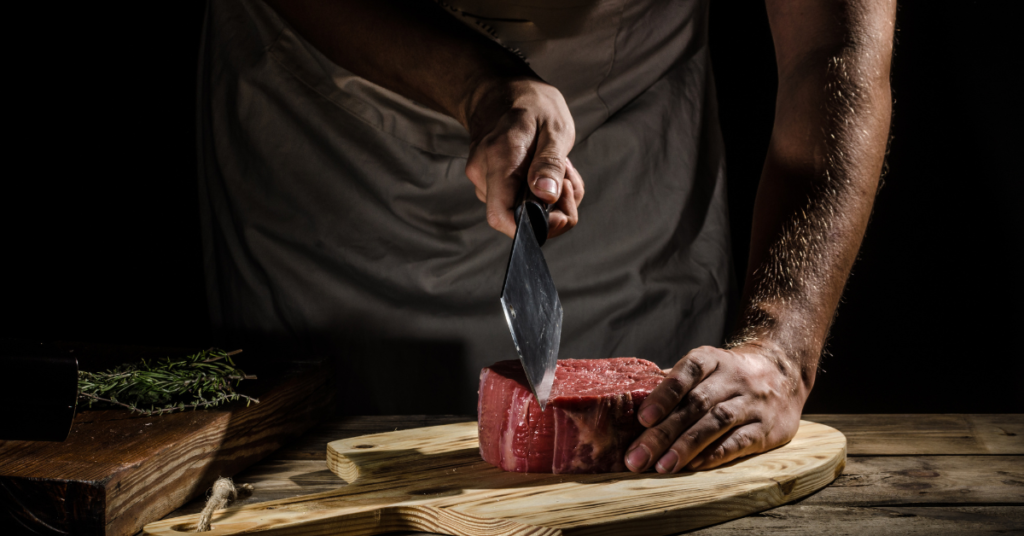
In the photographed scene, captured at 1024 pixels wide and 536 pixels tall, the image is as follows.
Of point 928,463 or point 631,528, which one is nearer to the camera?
point 631,528

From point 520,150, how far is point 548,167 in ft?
0.25

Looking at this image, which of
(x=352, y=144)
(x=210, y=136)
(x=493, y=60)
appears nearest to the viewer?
(x=493, y=60)

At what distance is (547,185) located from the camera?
4.68 ft

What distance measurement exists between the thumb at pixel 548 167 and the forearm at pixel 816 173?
578mm

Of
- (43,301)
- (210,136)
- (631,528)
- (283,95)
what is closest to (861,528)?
(631,528)

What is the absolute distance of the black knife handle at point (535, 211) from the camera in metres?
1.45

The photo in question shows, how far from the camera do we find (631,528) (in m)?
1.25

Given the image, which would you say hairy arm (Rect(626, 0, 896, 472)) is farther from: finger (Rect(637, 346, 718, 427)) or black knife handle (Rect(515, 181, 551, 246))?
black knife handle (Rect(515, 181, 551, 246))

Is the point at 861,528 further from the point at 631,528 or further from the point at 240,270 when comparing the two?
the point at 240,270

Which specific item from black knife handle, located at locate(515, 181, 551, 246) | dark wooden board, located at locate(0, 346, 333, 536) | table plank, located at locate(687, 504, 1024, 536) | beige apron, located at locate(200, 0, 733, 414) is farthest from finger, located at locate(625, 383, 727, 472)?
beige apron, located at locate(200, 0, 733, 414)

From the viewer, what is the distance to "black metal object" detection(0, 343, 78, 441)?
1.04 metres

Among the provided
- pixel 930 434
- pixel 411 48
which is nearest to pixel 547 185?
pixel 411 48

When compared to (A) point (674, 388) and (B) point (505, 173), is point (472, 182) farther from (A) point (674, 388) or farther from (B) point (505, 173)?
(A) point (674, 388)

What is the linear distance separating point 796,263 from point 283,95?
5.30ft
